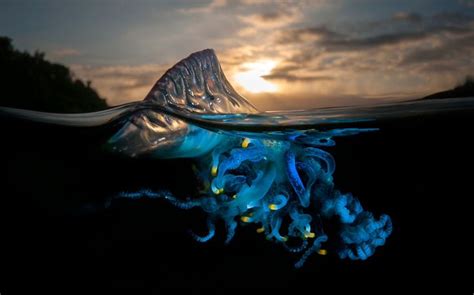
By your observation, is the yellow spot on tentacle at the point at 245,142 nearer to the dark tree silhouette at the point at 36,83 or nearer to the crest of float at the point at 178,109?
the crest of float at the point at 178,109

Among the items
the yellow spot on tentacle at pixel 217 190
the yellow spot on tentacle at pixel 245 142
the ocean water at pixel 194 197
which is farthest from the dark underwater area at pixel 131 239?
the yellow spot on tentacle at pixel 217 190

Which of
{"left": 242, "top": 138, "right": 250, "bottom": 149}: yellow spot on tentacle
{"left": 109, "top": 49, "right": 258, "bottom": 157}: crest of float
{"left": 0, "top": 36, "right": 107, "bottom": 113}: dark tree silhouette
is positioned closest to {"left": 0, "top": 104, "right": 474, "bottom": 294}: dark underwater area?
{"left": 109, "top": 49, "right": 258, "bottom": 157}: crest of float

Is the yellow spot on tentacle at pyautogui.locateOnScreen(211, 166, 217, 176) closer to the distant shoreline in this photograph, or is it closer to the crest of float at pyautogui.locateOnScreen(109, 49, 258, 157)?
the crest of float at pyautogui.locateOnScreen(109, 49, 258, 157)

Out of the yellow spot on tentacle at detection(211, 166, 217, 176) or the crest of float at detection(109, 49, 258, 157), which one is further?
the crest of float at detection(109, 49, 258, 157)

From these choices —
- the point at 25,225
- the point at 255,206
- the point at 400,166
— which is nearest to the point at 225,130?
the point at 255,206

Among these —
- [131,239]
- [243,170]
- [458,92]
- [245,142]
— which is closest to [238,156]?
[243,170]

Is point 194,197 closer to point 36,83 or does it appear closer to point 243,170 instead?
point 243,170

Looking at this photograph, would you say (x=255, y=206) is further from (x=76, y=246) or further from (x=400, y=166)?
(x=400, y=166)
